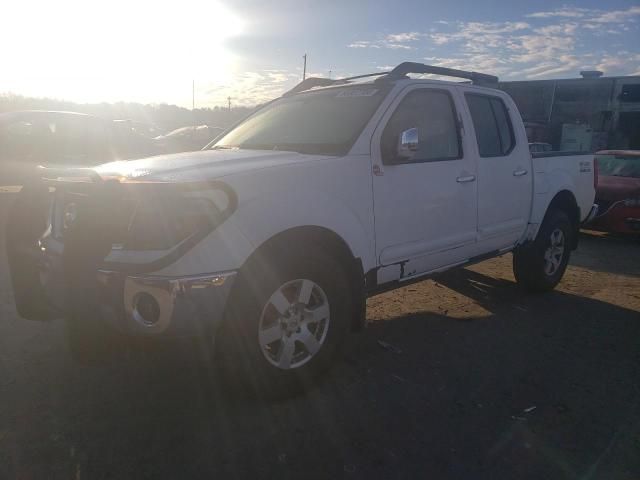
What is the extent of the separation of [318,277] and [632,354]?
8.37ft

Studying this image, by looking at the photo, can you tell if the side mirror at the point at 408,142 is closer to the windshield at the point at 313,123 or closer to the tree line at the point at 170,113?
the windshield at the point at 313,123

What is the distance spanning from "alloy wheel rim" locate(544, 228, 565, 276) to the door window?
6.16ft

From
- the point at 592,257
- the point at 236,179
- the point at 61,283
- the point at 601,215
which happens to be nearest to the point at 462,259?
the point at 236,179

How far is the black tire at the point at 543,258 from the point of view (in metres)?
5.10

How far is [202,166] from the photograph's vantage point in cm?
296

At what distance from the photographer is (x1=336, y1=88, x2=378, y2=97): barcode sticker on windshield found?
3713 mm

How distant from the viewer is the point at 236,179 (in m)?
2.69

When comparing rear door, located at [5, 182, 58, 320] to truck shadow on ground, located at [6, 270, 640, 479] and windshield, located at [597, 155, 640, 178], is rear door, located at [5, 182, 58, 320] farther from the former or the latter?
windshield, located at [597, 155, 640, 178]

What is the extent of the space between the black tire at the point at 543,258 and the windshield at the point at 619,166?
4.48 m

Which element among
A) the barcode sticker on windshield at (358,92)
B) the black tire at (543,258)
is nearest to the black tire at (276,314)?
the barcode sticker on windshield at (358,92)

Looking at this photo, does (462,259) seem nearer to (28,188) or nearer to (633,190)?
(28,188)

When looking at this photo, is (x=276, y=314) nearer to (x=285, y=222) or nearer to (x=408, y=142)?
(x=285, y=222)

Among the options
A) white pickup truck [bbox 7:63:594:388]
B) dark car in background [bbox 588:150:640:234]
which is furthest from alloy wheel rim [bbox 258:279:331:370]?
dark car in background [bbox 588:150:640:234]

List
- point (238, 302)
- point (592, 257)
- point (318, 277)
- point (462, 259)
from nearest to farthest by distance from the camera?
point (238, 302), point (318, 277), point (462, 259), point (592, 257)
